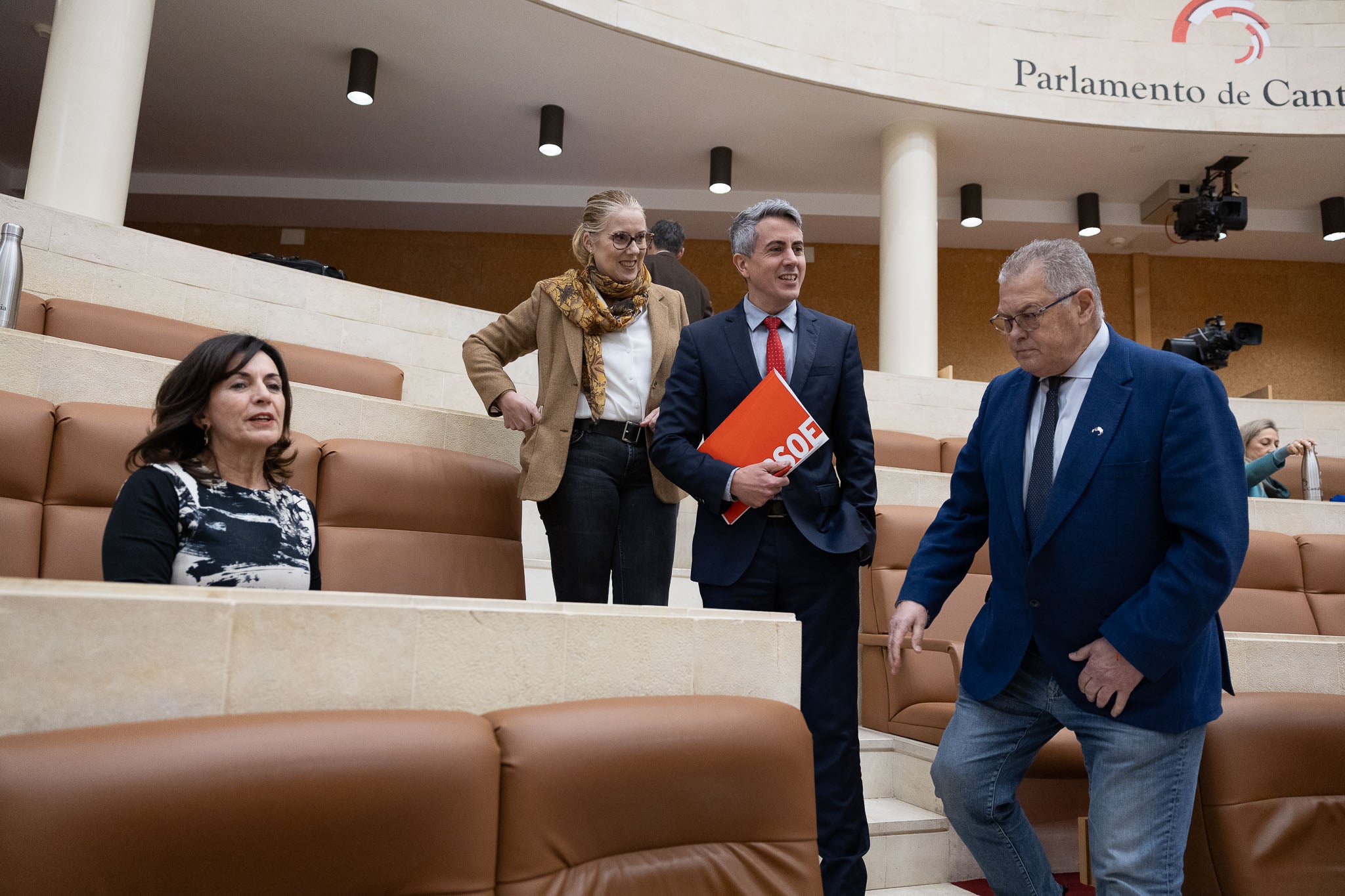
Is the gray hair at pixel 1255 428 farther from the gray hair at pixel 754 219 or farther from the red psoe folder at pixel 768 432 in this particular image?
the red psoe folder at pixel 768 432

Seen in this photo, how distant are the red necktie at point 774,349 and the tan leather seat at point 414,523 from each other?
2.58ft

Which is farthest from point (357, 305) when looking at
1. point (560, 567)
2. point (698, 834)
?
point (698, 834)

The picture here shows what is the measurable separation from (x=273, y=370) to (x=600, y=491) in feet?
2.15

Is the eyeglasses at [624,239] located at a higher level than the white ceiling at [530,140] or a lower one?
lower

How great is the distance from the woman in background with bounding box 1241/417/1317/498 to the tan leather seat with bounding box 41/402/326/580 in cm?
369

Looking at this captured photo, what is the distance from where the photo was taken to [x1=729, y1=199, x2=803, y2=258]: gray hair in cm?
183

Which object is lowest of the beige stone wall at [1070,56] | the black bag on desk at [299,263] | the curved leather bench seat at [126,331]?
the curved leather bench seat at [126,331]

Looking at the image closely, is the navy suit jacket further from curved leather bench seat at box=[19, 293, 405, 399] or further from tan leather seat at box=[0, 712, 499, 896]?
curved leather bench seat at box=[19, 293, 405, 399]

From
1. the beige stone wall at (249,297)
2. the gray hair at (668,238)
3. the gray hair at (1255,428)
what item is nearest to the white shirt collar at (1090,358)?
the gray hair at (668,238)

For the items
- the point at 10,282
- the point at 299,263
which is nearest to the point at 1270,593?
the point at 10,282

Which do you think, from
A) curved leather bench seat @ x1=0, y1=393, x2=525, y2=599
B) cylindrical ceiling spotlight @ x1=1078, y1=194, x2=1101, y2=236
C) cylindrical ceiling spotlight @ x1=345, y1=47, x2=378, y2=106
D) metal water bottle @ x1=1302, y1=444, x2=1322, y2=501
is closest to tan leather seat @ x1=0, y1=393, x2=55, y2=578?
curved leather bench seat @ x1=0, y1=393, x2=525, y2=599

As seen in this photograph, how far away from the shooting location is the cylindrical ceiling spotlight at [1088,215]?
700 centimetres

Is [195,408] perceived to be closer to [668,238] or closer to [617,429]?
[617,429]

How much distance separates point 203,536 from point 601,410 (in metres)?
0.79
